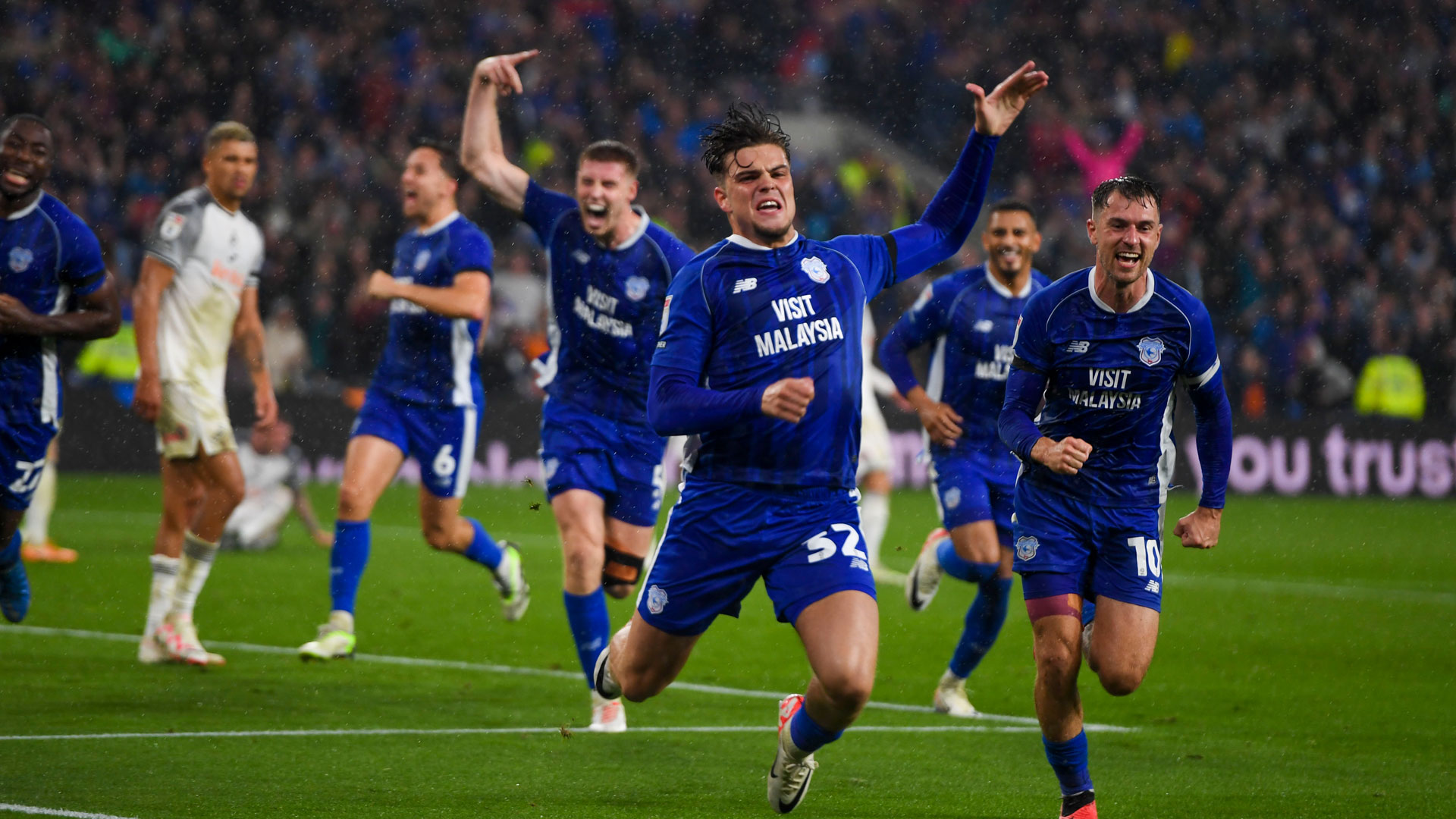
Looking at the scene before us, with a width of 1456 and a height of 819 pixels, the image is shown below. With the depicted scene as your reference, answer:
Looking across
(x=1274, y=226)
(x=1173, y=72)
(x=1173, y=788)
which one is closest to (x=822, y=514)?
(x=1173, y=788)

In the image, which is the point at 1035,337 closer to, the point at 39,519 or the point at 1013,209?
the point at 1013,209

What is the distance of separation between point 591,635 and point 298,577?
626 cm

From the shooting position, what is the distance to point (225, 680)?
8391 millimetres

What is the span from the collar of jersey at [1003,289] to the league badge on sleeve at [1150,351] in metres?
2.67

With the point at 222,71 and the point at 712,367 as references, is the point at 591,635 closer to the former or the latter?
the point at 712,367

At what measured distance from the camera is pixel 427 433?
879 cm

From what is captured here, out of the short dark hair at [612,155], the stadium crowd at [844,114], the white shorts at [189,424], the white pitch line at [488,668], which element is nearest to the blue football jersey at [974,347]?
the white pitch line at [488,668]

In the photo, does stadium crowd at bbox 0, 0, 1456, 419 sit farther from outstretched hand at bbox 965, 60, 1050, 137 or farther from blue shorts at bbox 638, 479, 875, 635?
outstretched hand at bbox 965, 60, 1050, 137

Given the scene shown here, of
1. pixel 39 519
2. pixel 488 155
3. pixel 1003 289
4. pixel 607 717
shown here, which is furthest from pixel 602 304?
pixel 39 519

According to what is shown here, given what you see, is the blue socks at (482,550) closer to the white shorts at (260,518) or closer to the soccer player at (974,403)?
the soccer player at (974,403)

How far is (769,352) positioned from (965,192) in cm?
98

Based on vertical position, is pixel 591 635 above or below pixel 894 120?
below

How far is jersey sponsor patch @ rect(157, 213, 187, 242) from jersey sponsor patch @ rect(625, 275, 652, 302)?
9.20 ft

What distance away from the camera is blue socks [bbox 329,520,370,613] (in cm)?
866
